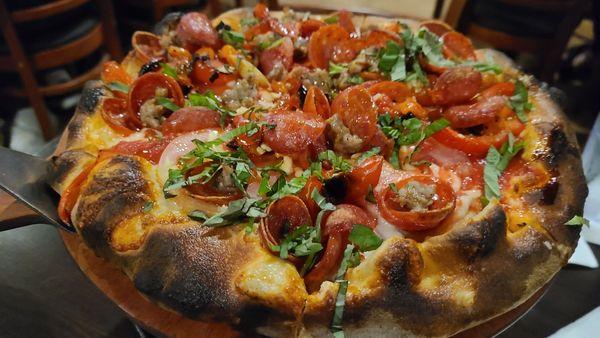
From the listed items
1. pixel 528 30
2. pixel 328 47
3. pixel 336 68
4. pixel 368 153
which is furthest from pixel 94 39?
pixel 528 30

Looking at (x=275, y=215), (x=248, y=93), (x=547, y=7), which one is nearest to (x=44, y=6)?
(x=248, y=93)

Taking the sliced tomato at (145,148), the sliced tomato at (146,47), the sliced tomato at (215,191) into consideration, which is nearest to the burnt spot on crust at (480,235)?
the sliced tomato at (215,191)

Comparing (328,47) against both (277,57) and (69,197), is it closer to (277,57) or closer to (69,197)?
(277,57)

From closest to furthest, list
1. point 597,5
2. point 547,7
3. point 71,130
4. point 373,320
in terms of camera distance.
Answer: point 373,320, point 71,130, point 547,7, point 597,5

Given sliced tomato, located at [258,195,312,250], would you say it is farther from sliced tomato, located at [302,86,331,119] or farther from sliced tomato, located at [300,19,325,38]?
sliced tomato, located at [300,19,325,38]

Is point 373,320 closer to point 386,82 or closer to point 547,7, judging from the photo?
point 386,82

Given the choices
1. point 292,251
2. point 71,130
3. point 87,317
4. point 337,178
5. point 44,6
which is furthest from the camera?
point 44,6
